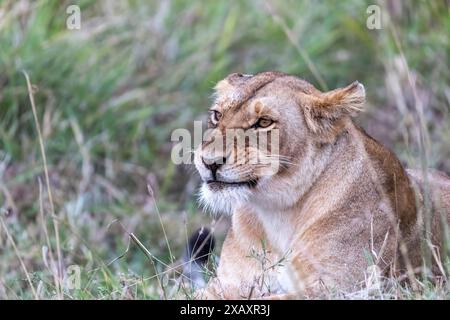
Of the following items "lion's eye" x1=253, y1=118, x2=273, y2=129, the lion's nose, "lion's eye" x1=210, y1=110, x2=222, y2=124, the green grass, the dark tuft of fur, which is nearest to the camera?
the lion's nose

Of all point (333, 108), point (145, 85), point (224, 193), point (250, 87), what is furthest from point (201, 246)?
point (145, 85)

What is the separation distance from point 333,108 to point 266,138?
0.36m

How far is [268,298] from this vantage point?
434 centimetres

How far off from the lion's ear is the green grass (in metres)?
2.81

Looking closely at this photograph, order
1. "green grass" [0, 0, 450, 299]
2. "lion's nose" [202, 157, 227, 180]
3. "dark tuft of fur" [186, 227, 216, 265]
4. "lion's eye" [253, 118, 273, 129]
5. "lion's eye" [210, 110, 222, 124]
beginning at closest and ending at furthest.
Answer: "lion's nose" [202, 157, 227, 180] < "lion's eye" [253, 118, 273, 129] < "lion's eye" [210, 110, 222, 124] < "dark tuft of fur" [186, 227, 216, 265] < "green grass" [0, 0, 450, 299]

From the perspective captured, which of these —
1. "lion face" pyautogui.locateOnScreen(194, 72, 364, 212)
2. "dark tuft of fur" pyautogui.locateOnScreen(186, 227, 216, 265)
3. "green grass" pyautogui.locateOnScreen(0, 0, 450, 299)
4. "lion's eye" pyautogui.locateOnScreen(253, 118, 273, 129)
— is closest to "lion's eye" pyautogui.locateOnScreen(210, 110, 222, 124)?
"lion face" pyautogui.locateOnScreen(194, 72, 364, 212)

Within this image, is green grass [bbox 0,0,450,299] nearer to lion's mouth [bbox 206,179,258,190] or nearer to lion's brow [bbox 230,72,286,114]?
lion's brow [bbox 230,72,286,114]

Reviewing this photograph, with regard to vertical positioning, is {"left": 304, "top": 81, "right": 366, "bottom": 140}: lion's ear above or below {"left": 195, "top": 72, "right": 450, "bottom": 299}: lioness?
above

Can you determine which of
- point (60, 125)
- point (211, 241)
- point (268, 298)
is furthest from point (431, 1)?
point (268, 298)

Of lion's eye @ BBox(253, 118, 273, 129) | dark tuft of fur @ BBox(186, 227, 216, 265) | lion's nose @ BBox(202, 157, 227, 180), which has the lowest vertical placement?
dark tuft of fur @ BBox(186, 227, 216, 265)

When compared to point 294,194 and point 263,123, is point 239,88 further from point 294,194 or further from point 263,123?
point 294,194

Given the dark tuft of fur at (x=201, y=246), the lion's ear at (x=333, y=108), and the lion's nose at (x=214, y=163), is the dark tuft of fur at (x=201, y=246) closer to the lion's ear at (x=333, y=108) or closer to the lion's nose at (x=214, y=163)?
the lion's nose at (x=214, y=163)

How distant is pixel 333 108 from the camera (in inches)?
193

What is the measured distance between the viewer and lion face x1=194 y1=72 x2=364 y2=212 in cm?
462
